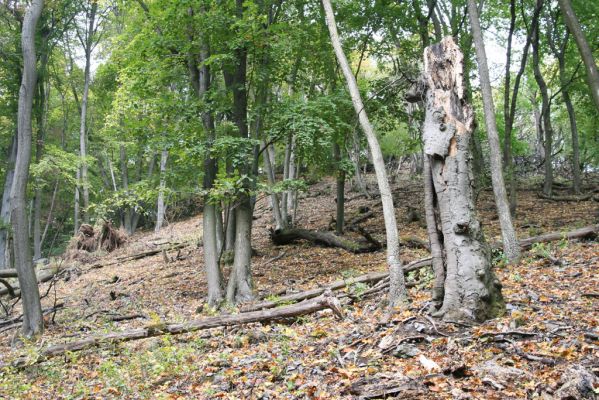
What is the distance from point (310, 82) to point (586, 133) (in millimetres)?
17212

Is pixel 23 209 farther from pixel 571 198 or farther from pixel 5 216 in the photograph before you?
pixel 571 198

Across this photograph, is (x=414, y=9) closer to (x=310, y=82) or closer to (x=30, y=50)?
(x=310, y=82)

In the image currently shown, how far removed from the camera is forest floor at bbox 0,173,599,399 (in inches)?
167

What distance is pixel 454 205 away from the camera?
5379mm

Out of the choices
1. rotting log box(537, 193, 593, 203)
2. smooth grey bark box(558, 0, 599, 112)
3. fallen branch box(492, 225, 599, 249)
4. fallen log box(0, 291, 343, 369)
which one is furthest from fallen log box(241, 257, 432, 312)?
rotting log box(537, 193, 593, 203)

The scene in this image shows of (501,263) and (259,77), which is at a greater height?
(259,77)

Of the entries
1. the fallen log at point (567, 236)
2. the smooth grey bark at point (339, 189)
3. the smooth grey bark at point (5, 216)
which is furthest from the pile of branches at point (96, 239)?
the fallen log at point (567, 236)

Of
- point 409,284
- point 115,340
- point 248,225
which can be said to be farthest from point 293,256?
point 115,340

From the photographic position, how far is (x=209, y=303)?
Answer: 33.3 feet

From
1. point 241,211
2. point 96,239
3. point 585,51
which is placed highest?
point 585,51

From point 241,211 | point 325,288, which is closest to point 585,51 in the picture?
point 325,288

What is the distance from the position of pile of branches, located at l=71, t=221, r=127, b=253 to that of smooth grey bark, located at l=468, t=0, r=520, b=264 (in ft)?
56.3

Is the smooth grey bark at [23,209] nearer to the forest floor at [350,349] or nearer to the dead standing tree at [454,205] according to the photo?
the forest floor at [350,349]

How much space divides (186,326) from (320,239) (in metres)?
7.59
